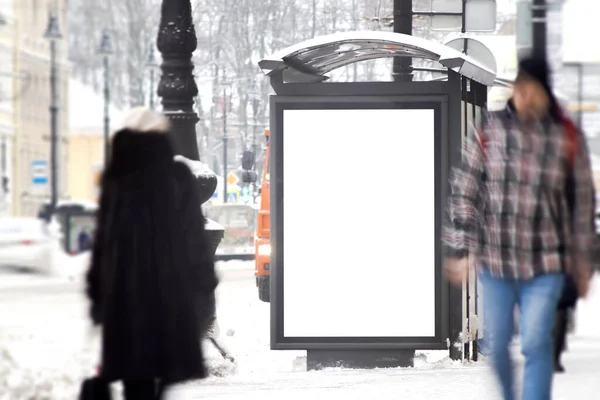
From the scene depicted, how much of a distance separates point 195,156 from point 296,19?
21170 millimetres

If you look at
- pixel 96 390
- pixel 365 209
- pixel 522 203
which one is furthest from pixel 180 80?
pixel 96 390

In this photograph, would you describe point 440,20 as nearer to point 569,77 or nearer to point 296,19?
point 296,19

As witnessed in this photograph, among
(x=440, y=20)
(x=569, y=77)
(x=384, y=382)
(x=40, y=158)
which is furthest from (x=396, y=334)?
(x=40, y=158)

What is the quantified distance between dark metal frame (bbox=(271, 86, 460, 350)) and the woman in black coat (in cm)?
398

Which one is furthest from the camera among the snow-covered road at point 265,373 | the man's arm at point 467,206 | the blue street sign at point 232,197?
the blue street sign at point 232,197

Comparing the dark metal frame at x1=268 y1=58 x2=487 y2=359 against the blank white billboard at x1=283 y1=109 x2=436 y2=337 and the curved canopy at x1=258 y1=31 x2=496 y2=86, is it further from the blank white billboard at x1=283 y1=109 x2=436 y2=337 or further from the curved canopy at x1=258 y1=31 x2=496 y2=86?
the curved canopy at x1=258 y1=31 x2=496 y2=86

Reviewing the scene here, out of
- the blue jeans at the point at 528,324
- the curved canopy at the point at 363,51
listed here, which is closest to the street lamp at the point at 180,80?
the curved canopy at the point at 363,51

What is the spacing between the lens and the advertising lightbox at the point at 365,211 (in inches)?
399


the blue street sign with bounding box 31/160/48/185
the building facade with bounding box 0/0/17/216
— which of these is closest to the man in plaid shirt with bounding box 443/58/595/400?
the blue street sign with bounding box 31/160/48/185

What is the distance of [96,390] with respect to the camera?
6043 millimetres

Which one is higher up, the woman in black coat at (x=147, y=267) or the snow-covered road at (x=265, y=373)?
the woman in black coat at (x=147, y=267)

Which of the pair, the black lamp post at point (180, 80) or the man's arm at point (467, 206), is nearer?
the man's arm at point (467, 206)

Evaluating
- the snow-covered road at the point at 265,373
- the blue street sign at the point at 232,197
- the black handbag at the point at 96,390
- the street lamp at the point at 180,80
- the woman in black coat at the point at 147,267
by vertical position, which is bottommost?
the snow-covered road at the point at 265,373

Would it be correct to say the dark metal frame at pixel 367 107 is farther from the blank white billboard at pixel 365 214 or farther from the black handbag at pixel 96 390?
the black handbag at pixel 96 390
